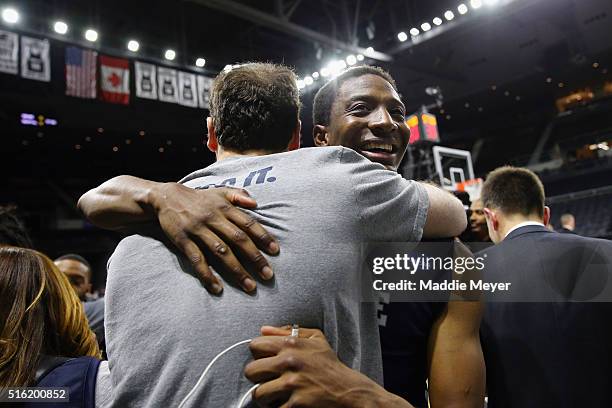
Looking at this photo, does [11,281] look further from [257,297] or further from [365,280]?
[365,280]

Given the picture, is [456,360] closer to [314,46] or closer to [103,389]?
[103,389]

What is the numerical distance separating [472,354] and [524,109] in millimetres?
17378

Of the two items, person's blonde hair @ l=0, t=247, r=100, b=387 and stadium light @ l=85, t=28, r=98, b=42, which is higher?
stadium light @ l=85, t=28, r=98, b=42

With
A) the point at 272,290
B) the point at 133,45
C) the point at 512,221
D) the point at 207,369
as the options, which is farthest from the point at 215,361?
the point at 133,45

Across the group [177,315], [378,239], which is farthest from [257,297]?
[378,239]

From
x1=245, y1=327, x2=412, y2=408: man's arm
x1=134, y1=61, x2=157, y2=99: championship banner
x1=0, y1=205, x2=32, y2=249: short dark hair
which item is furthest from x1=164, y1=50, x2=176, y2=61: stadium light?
x1=245, y1=327, x2=412, y2=408: man's arm

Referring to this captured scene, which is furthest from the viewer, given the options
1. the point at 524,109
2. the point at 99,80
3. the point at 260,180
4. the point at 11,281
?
the point at 524,109

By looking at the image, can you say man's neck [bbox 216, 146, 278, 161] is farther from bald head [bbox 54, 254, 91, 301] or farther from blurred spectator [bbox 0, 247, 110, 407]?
bald head [bbox 54, 254, 91, 301]

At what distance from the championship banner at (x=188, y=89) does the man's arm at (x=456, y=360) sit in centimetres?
824

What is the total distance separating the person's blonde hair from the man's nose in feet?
3.38

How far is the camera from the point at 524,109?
16.6 meters

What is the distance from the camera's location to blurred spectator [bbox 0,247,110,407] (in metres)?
1.12

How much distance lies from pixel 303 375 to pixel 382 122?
2.91ft

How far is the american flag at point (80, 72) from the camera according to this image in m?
7.96
